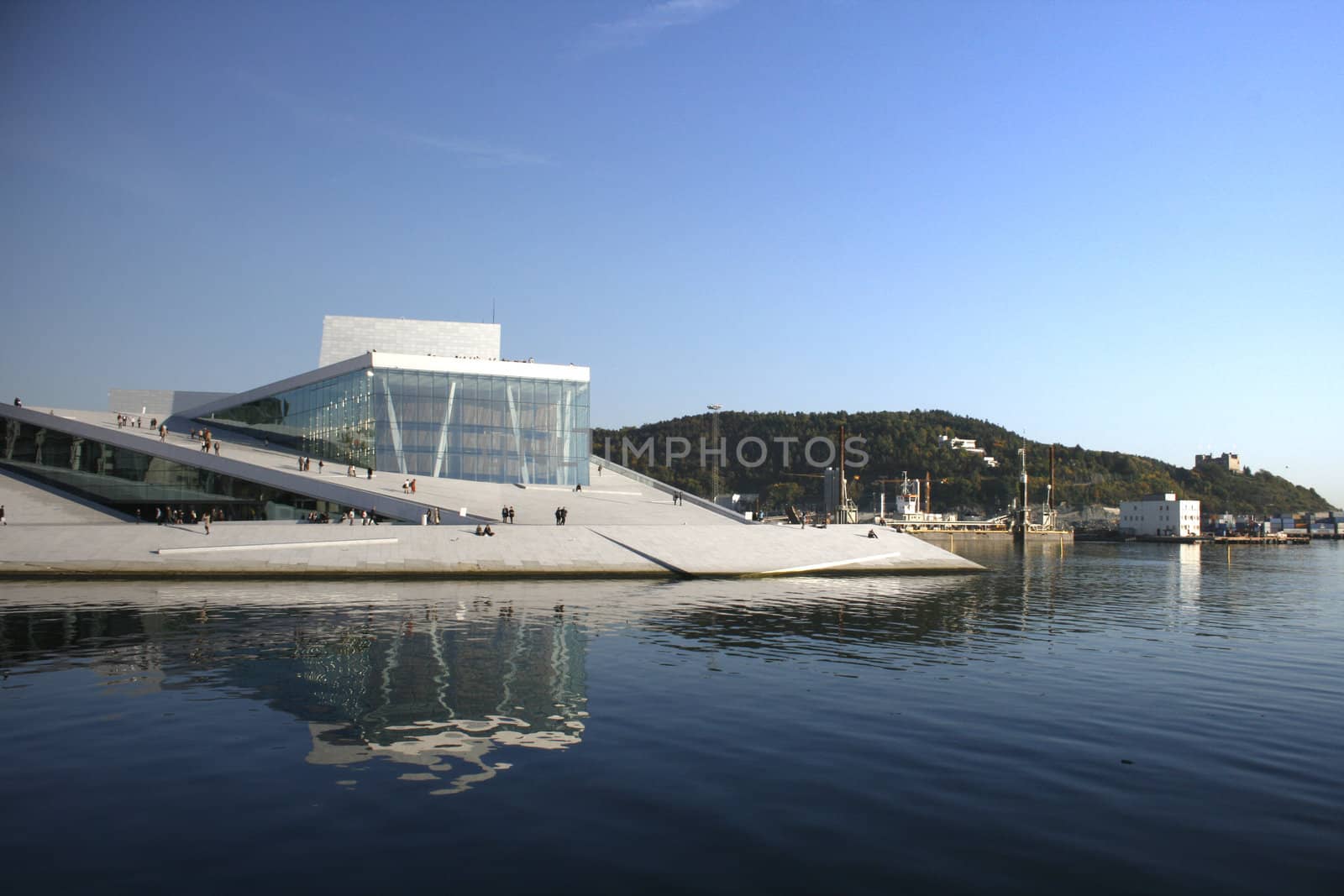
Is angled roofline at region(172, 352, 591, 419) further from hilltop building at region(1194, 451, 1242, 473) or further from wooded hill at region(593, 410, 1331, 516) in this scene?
hilltop building at region(1194, 451, 1242, 473)

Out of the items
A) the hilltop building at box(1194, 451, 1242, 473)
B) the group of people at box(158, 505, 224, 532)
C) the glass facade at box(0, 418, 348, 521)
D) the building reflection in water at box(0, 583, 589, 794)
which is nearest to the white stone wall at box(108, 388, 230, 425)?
the glass facade at box(0, 418, 348, 521)

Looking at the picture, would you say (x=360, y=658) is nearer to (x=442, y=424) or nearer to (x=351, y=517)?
(x=351, y=517)

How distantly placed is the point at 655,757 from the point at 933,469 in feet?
528

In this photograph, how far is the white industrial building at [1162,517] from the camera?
400ft

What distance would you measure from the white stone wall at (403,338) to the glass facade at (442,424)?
22.4 ft

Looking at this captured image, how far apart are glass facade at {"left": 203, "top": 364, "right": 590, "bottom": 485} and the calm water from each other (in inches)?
1259

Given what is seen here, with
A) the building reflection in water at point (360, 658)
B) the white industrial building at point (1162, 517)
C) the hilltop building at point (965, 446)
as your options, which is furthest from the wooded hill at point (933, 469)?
the building reflection in water at point (360, 658)

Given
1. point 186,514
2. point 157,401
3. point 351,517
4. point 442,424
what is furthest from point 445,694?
point 157,401

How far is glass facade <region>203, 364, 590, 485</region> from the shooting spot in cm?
5366

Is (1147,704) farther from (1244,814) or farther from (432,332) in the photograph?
(432,332)

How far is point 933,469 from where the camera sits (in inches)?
6471

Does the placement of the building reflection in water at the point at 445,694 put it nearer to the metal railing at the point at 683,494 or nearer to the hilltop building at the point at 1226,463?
the metal railing at the point at 683,494

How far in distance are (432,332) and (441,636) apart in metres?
46.3

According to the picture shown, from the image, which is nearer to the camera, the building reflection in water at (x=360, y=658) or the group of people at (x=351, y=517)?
the building reflection in water at (x=360, y=658)
